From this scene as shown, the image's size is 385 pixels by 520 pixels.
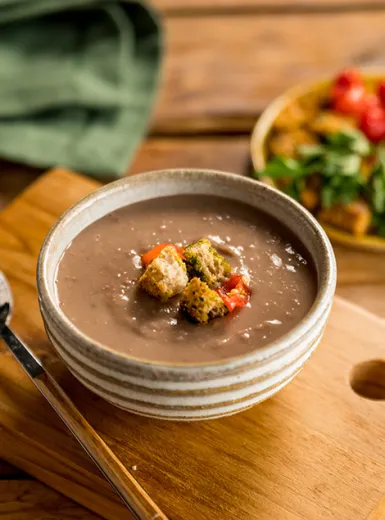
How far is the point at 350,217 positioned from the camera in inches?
94.1

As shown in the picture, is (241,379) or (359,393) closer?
(241,379)

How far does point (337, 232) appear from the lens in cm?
240

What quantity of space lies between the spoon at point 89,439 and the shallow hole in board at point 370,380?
603 mm

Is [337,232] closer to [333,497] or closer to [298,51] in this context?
[333,497]

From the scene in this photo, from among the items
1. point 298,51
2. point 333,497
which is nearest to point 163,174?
point 333,497

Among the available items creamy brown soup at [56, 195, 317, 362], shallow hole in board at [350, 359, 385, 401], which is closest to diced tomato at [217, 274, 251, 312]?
creamy brown soup at [56, 195, 317, 362]

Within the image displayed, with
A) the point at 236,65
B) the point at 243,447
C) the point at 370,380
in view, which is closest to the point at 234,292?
the point at 243,447

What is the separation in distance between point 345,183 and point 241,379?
47.7 inches

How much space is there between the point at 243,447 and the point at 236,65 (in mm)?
2083

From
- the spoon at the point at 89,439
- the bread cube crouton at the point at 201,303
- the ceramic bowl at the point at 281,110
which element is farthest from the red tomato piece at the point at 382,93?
the spoon at the point at 89,439

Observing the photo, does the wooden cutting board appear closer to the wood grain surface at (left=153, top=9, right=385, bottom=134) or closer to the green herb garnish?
the green herb garnish

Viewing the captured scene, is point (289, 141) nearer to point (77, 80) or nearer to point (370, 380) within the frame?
point (77, 80)

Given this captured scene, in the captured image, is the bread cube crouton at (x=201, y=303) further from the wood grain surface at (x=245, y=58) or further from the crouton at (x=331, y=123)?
the wood grain surface at (x=245, y=58)

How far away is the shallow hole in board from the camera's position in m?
1.84
